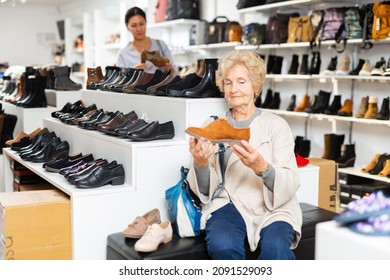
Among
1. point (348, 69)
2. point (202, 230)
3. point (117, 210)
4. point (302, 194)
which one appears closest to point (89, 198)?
point (117, 210)

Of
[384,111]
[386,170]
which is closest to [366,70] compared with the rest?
[384,111]

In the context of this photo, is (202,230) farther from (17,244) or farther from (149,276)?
(17,244)

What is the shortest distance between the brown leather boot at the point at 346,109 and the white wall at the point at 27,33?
885 centimetres

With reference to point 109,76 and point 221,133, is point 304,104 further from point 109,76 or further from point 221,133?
point 221,133

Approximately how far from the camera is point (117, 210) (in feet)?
9.72

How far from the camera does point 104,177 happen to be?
3010 mm

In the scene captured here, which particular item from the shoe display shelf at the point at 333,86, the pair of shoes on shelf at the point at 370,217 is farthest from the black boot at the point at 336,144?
the pair of shoes on shelf at the point at 370,217

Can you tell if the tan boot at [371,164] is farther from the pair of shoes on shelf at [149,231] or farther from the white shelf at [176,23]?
the white shelf at [176,23]

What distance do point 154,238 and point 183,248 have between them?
0.14 m

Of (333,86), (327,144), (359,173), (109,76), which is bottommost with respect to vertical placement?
(359,173)

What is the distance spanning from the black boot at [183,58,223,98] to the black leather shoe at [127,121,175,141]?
0.21 metres

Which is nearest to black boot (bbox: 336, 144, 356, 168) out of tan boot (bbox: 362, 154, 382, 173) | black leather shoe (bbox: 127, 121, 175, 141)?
tan boot (bbox: 362, 154, 382, 173)

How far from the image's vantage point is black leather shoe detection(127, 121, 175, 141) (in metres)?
3.07

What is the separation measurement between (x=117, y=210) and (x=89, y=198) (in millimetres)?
169
